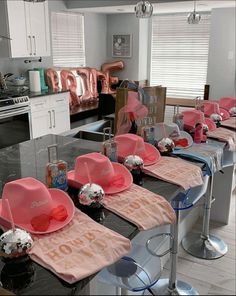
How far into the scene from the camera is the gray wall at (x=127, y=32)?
651 cm

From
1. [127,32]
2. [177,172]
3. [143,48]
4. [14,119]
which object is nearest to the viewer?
[177,172]

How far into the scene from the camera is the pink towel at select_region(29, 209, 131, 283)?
0.89m

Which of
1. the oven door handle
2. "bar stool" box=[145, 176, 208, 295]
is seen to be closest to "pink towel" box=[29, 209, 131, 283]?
"bar stool" box=[145, 176, 208, 295]

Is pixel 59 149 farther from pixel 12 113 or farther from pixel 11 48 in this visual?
pixel 11 48

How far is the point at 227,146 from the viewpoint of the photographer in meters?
2.20

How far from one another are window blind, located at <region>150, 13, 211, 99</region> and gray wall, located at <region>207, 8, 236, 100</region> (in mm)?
773

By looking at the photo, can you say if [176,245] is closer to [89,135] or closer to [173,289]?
[173,289]

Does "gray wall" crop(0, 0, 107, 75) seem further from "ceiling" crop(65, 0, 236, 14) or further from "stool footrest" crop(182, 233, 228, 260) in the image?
"stool footrest" crop(182, 233, 228, 260)

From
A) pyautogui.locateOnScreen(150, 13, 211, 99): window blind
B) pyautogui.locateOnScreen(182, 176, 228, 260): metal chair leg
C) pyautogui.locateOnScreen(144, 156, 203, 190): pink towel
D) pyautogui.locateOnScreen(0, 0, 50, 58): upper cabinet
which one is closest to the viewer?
pyautogui.locateOnScreen(144, 156, 203, 190): pink towel

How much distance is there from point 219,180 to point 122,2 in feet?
11.1

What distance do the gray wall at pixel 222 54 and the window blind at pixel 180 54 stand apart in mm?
773

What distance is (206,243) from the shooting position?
9.07 feet

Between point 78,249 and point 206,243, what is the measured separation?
6.75 feet

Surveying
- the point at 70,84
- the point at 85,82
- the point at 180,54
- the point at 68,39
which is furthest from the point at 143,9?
the point at 180,54
